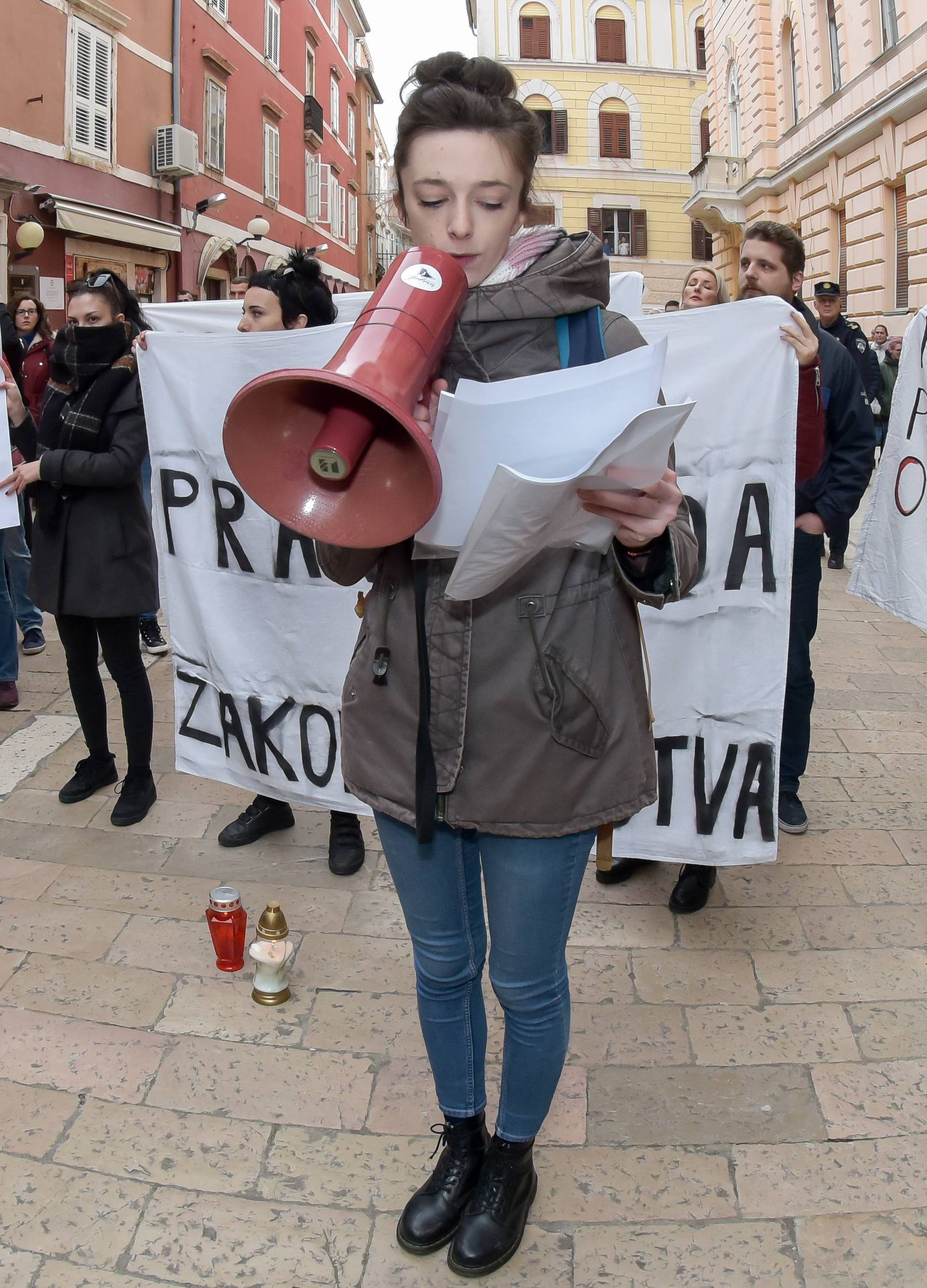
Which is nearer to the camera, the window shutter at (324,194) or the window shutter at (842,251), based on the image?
the window shutter at (842,251)

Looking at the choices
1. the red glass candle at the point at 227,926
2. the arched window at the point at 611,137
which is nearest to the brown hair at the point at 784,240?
the red glass candle at the point at 227,926

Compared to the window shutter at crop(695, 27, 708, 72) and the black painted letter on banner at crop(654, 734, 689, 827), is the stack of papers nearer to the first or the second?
the black painted letter on banner at crop(654, 734, 689, 827)

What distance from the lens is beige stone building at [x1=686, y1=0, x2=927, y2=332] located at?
1612cm

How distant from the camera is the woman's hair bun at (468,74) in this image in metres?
1.70

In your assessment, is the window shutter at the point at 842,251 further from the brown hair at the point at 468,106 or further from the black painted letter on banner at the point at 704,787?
the brown hair at the point at 468,106

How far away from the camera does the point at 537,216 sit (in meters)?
1.83

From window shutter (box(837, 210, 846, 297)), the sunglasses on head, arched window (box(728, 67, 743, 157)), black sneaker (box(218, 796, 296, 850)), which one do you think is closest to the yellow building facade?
arched window (box(728, 67, 743, 157))

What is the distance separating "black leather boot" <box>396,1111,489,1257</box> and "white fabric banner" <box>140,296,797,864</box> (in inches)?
48.5

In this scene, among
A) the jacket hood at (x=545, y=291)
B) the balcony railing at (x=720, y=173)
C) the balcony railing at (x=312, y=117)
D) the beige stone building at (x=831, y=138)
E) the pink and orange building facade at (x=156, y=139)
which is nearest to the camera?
the jacket hood at (x=545, y=291)

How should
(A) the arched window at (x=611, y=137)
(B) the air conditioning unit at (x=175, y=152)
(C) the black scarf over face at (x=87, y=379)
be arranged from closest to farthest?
1. (C) the black scarf over face at (x=87, y=379)
2. (B) the air conditioning unit at (x=175, y=152)
3. (A) the arched window at (x=611, y=137)

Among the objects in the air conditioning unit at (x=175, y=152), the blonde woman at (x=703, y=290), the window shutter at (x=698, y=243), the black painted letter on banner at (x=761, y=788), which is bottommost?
the black painted letter on banner at (x=761, y=788)

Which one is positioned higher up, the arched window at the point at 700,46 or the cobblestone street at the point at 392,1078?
the arched window at the point at 700,46

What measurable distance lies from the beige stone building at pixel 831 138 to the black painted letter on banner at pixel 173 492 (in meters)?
14.3

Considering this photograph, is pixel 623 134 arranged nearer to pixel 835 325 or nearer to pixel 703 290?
pixel 835 325
